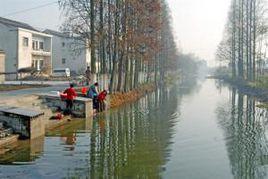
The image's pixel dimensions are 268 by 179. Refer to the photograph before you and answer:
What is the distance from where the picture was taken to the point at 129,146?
52.6 ft

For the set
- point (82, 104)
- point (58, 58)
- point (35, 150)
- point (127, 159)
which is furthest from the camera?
point (58, 58)

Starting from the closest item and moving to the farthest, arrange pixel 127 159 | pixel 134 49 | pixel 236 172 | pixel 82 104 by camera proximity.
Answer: pixel 236 172
pixel 127 159
pixel 82 104
pixel 134 49

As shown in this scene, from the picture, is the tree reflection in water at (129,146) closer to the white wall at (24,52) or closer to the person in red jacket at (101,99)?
the person in red jacket at (101,99)

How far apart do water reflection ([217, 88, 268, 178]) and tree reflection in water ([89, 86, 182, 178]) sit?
206cm

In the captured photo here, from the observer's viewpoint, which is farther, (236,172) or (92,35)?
(92,35)

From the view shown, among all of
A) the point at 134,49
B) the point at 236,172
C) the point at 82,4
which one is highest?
the point at 82,4

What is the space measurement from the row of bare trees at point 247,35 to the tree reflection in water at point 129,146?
3745 centimetres

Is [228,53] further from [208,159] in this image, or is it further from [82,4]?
[208,159]

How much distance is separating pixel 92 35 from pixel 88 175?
21.7 m

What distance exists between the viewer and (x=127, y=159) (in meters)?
13.7

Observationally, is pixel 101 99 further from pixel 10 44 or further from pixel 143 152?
pixel 10 44

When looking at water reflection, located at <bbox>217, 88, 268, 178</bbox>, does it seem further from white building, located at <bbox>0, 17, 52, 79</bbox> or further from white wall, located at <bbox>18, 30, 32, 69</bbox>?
white wall, located at <bbox>18, 30, 32, 69</bbox>

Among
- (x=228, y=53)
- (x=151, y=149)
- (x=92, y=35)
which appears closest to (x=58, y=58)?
(x=228, y=53)

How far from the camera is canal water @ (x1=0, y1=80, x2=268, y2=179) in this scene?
39.4ft
